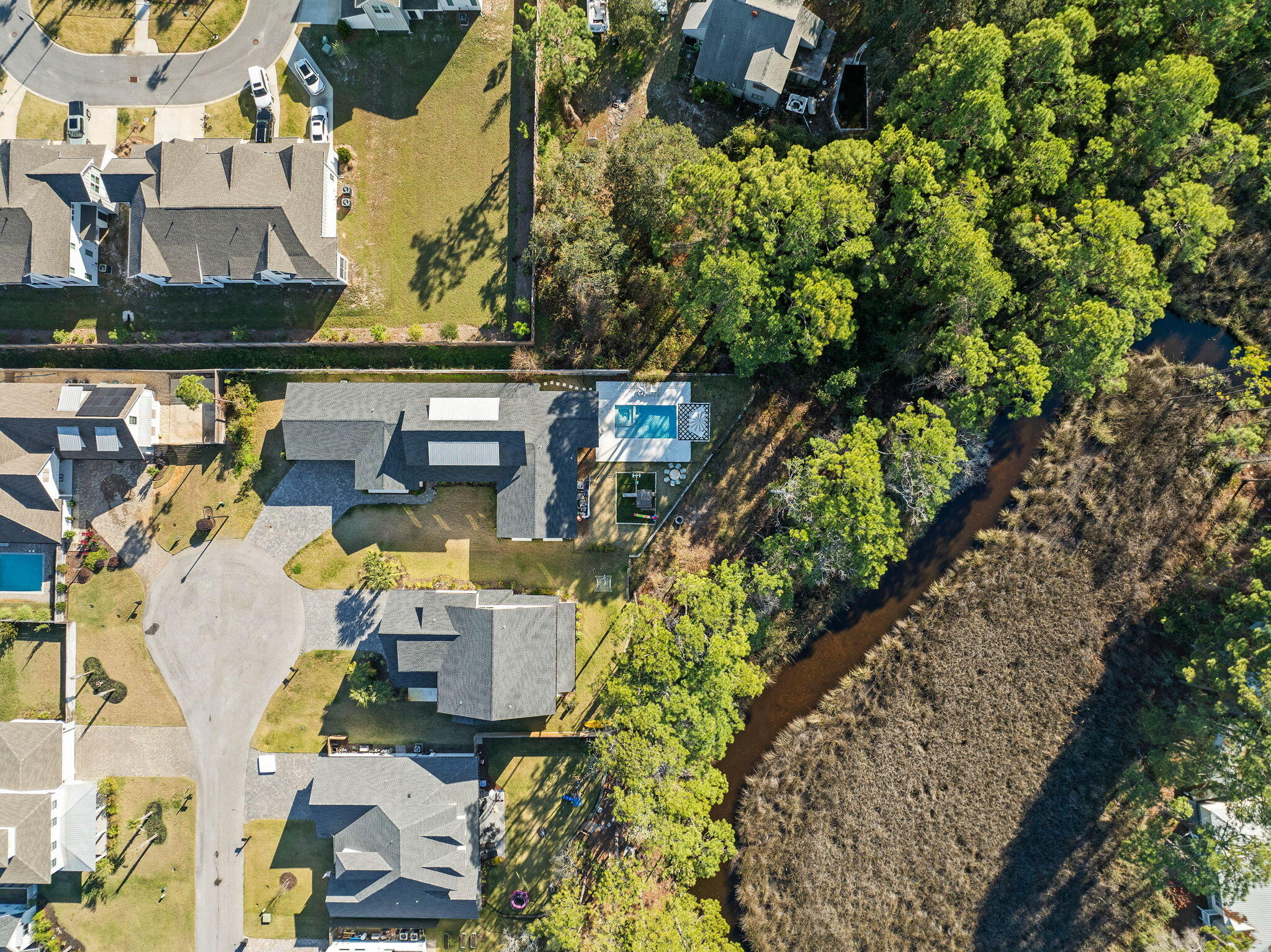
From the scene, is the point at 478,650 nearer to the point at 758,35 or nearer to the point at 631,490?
the point at 631,490

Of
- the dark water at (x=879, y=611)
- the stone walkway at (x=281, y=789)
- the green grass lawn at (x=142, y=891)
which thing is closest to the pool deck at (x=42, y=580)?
the green grass lawn at (x=142, y=891)

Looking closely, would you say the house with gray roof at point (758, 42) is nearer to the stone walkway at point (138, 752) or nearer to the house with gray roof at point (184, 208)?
the house with gray roof at point (184, 208)

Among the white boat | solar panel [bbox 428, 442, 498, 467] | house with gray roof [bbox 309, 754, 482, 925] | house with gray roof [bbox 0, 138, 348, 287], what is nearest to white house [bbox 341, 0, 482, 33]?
the white boat

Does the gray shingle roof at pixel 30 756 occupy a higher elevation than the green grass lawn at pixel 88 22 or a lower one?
lower

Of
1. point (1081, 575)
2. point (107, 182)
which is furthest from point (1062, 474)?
point (107, 182)

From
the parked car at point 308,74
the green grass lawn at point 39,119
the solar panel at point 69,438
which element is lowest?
the solar panel at point 69,438

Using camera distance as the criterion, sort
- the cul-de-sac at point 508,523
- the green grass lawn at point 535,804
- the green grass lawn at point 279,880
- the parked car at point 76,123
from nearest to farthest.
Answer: the cul-de-sac at point 508,523 → the parked car at point 76,123 → the green grass lawn at point 279,880 → the green grass lawn at point 535,804

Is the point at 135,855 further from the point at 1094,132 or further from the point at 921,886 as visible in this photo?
the point at 1094,132

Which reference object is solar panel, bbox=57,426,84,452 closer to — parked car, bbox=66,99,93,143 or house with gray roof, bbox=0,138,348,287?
house with gray roof, bbox=0,138,348,287
